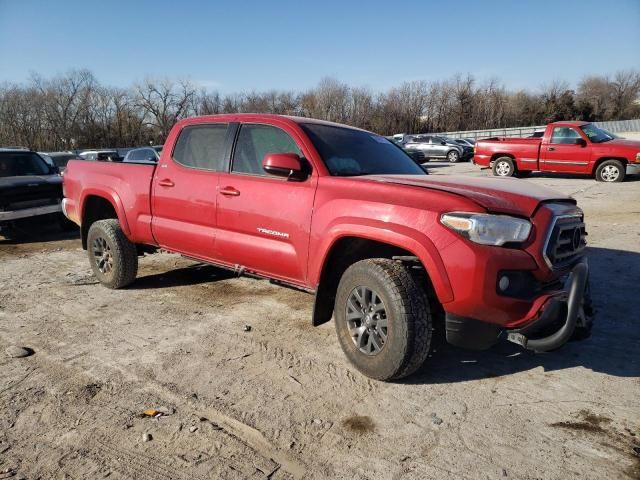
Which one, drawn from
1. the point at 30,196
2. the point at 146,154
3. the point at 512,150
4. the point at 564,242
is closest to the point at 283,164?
the point at 564,242

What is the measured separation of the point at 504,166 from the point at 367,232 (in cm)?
1390

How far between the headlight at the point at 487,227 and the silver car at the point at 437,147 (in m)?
25.8

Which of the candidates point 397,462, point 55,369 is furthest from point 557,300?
point 55,369

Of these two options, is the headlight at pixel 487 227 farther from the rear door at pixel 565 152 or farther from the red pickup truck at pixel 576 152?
the rear door at pixel 565 152

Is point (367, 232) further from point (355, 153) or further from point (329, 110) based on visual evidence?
point (329, 110)

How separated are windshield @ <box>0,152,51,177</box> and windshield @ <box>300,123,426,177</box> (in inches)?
306

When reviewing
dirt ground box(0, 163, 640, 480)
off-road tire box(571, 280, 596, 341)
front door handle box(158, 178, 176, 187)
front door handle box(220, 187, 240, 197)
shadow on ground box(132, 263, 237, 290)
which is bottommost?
dirt ground box(0, 163, 640, 480)

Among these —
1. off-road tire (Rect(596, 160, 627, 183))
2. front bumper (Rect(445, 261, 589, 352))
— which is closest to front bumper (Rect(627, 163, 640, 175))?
off-road tire (Rect(596, 160, 627, 183))

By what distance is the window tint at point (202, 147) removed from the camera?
443cm

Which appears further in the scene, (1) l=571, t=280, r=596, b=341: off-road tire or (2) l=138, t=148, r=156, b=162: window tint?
(2) l=138, t=148, r=156, b=162: window tint

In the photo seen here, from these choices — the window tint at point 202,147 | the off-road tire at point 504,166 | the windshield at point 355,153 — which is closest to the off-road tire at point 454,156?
the off-road tire at point 504,166

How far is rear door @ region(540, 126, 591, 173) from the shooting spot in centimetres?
1386

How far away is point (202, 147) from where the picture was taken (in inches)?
182

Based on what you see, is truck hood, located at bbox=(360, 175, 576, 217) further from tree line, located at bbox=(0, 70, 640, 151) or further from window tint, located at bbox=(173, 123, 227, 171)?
tree line, located at bbox=(0, 70, 640, 151)
